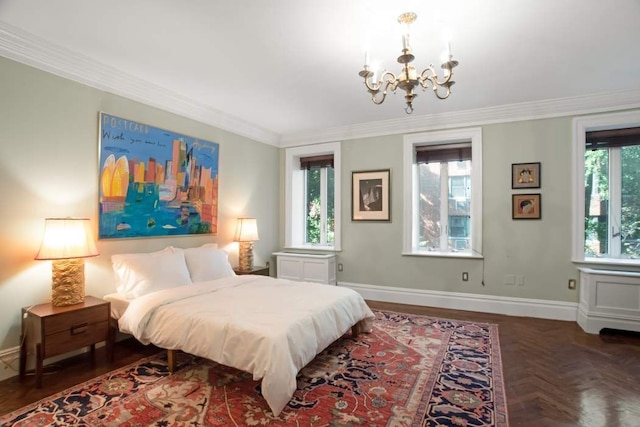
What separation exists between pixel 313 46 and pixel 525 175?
10.0ft

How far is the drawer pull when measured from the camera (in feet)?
8.13

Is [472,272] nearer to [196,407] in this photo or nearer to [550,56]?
[550,56]

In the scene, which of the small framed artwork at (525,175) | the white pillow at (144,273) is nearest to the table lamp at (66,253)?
the white pillow at (144,273)

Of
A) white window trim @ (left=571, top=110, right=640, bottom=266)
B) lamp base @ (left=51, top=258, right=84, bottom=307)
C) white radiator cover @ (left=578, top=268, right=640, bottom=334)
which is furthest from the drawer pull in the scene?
white window trim @ (left=571, top=110, right=640, bottom=266)

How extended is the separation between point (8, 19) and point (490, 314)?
5354mm

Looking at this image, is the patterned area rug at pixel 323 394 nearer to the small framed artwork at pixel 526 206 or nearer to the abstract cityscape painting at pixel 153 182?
the abstract cityscape painting at pixel 153 182

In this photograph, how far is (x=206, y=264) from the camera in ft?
11.8

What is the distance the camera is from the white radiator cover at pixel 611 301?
10.8ft

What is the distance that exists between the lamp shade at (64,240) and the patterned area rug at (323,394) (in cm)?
97

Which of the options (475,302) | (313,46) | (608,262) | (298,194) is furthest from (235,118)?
(608,262)

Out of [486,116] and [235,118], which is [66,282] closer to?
[235,118]

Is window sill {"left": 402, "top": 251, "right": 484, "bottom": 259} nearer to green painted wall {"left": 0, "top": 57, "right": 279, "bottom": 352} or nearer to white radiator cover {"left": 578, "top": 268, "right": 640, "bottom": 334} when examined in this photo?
white radiator cover {"left": 578, "top": 268, "right": 640, "bottom": 334}

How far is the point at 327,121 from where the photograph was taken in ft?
15.4

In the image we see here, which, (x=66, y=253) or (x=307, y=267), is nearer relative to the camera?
(x=66, y=253)
